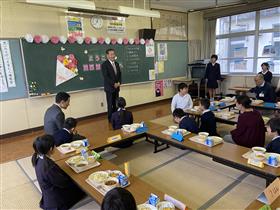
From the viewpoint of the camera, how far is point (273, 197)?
1.44m

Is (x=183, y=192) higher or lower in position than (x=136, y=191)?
lower

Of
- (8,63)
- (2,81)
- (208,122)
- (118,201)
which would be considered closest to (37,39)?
(8,63)

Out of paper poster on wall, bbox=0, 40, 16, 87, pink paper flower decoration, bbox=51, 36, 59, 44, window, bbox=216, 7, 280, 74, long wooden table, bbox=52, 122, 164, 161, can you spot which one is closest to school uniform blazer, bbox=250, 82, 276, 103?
window, bbox=216, 7, 280, 74

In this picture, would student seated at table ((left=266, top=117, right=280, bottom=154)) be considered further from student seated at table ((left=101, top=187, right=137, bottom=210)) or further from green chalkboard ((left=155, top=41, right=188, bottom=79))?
green chalkboard ((left=155, top=41, right=188, bottom=79))

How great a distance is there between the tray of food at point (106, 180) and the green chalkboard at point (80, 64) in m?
3.37

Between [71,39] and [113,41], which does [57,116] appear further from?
[113,41]

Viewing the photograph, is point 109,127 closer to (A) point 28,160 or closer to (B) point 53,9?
(A) point 28,160

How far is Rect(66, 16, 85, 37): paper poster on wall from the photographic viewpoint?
4859 millimetres

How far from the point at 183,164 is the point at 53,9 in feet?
13.6

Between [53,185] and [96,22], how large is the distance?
4.26m

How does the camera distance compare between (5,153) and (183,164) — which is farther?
(5,153)

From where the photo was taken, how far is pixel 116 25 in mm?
5605

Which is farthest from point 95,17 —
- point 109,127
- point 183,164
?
point 183,164

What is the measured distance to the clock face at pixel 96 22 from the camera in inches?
205
